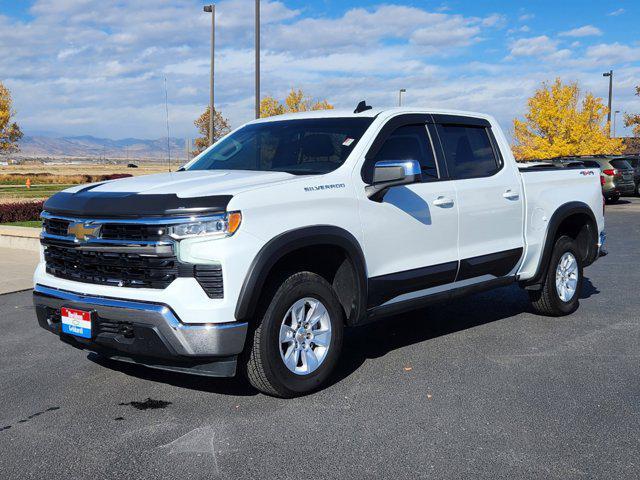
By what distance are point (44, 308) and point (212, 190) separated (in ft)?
4.88

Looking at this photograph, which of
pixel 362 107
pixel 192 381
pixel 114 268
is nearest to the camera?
pixel 114 268

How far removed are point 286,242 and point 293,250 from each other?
11cm

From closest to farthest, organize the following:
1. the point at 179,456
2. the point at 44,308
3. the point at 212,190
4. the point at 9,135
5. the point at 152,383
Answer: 1. the point at 179,456
2. the point at 212,190
3. the point at 44,308
4. the point at 152,383
5. the point at 9,135

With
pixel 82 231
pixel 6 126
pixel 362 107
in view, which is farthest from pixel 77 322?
pixel 6 126

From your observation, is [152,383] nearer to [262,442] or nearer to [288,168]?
[262,442]

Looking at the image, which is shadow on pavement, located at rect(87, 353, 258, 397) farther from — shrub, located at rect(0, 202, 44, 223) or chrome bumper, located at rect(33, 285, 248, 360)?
shrub, located at rect(0, 202, 44, 223)

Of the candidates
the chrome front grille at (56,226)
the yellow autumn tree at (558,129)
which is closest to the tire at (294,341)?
the chrome front grille at (56,226)

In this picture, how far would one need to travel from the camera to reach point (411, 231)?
5.33m

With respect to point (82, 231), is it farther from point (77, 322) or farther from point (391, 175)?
point (391, 175)

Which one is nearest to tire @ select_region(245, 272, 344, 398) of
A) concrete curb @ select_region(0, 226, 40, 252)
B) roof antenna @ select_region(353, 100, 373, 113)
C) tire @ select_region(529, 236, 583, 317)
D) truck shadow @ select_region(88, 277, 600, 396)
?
truck shadow @ select_region(88, 277, 600, 396)

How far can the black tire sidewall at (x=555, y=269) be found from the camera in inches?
275

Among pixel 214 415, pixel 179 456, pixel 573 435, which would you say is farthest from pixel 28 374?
pixel 573 435

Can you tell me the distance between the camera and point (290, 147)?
5594 mm

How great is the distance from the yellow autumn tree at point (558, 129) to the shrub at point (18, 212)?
26.2 metres
